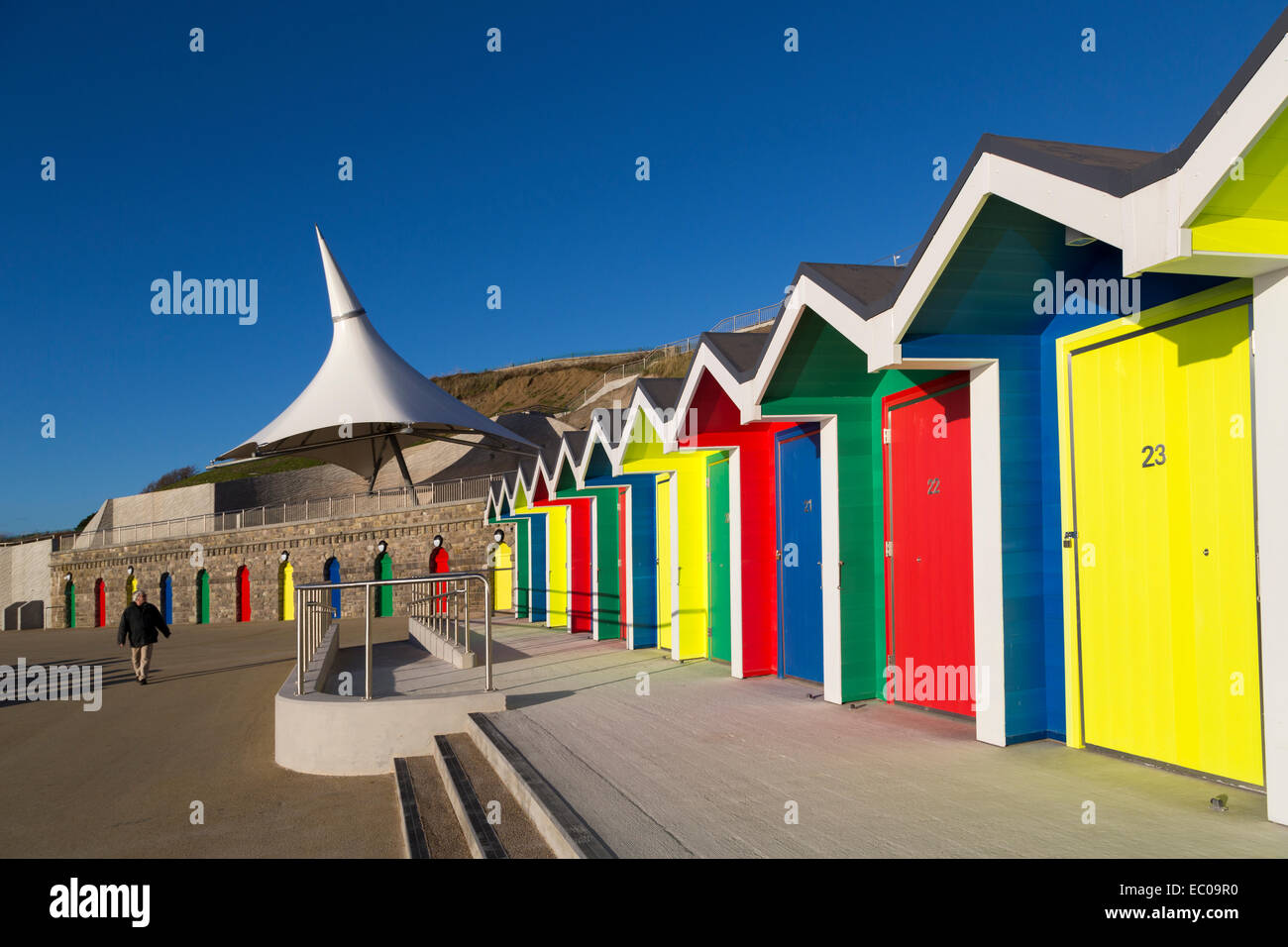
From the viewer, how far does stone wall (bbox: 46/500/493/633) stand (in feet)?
103

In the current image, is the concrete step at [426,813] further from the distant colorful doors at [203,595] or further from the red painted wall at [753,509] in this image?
the distant colorful doors at [203,595]

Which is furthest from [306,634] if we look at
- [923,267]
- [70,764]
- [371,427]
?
[371,427]

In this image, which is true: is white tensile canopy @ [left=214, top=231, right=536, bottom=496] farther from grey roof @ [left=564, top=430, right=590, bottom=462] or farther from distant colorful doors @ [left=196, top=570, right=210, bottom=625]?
distant colorful doors @ [left=196, top=570, right=210, bottom=625]

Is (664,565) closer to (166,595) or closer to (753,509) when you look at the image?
(753,509)

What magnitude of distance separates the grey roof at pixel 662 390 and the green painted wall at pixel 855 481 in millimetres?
3454

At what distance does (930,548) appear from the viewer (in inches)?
290

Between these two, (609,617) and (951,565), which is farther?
(609,617)

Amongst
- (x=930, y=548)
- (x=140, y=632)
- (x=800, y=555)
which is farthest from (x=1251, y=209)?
(x=140, y=632)

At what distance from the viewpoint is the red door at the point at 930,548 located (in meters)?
6.91

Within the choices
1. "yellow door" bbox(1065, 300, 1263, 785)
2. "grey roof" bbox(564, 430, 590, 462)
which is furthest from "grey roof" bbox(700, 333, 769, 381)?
"grey roof" bbox(564, 430, 590, 462)
